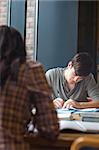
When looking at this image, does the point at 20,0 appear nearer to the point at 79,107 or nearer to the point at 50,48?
the point at 50,48

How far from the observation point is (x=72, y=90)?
290 centimetres

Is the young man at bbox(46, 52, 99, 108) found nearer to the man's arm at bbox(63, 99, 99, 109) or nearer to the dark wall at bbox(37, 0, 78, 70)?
the man's arm at bbox(63, 99, 99, 109)

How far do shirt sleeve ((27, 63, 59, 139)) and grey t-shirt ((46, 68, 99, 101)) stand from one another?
4.90 feet

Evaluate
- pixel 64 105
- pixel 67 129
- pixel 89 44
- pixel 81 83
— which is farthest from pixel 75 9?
pixel 67 129

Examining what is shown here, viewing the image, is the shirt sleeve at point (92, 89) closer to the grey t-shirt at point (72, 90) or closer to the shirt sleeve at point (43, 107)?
the grey t-shirt at point (72, 90)

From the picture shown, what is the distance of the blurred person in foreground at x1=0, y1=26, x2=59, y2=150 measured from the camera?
52.3 inches

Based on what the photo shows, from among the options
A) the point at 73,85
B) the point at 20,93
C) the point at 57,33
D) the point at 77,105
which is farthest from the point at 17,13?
the point at 20,93

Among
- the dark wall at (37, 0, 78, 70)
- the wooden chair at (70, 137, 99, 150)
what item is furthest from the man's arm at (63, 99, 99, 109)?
the dark wall at (37, 0, 78, 70)

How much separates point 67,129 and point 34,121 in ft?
0.69

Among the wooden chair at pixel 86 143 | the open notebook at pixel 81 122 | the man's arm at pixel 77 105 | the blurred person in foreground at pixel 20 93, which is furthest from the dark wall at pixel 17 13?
the wooden chair at pixel 86 143

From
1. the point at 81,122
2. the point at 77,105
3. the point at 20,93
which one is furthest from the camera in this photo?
the point at 77,105

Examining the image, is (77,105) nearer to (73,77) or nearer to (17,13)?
(73,77)

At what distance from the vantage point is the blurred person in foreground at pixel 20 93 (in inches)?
52.3

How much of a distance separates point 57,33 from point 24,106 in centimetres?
354
